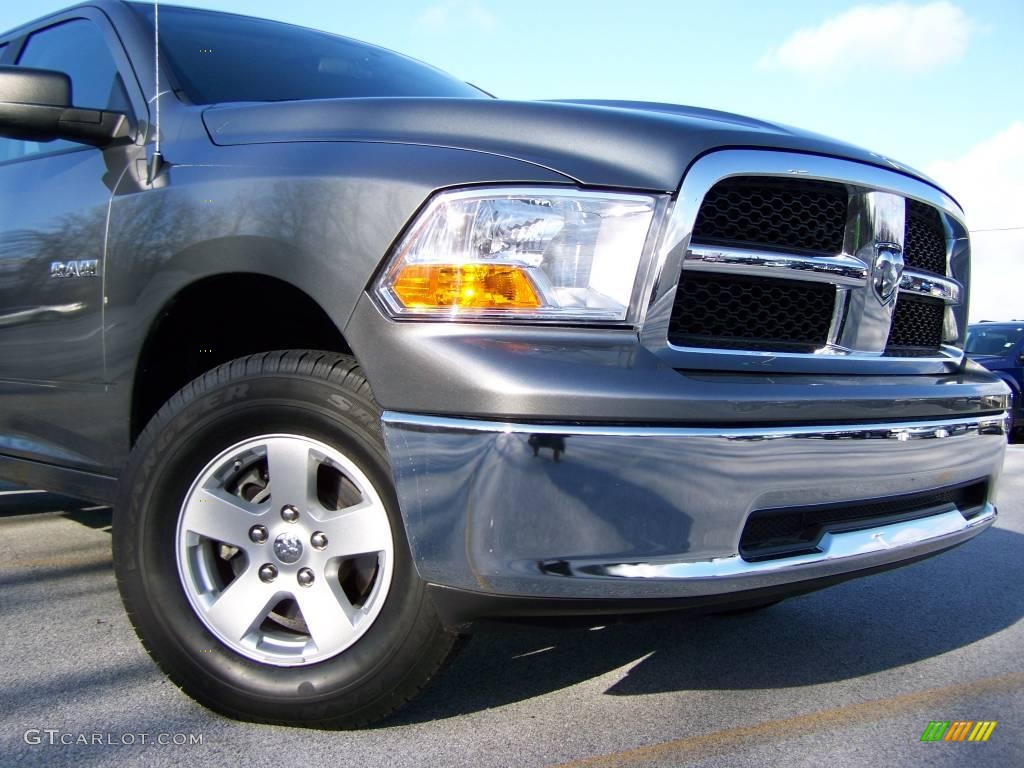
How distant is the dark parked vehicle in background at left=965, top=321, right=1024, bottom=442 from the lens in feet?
36.3

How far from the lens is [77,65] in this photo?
3.14m

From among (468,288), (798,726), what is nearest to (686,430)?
(468,288)

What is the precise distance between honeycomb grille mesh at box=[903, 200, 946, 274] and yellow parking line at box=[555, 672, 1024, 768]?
1110mm

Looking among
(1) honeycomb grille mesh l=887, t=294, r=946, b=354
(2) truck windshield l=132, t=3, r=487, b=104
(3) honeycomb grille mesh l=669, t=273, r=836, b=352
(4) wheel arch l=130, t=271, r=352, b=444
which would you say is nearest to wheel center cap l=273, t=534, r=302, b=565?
(4) wheel arch l=130, t=271, r=352, b=444

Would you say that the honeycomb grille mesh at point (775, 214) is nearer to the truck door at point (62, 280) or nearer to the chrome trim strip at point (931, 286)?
the chrome trim strip at point (931, 286)

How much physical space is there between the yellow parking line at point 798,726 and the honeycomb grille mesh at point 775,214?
109cm

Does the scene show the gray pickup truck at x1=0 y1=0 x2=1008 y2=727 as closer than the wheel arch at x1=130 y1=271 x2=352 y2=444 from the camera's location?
Yes

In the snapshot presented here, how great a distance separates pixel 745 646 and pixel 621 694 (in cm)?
60

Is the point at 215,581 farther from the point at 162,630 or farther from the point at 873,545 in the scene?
the point at 873,545

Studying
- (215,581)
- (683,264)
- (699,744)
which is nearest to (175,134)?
(215,581)

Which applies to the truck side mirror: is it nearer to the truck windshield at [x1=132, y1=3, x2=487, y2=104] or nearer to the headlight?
the truck windshield at [x1=132, y1=3, x2=487, y2=104]

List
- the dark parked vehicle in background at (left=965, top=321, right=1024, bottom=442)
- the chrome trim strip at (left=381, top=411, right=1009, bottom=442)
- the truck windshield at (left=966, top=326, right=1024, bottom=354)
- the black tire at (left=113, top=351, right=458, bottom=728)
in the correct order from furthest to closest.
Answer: the truck windshield at (left=966, top=326, right=1024, bottom=354)
the dark parked vehicle in background at (left=965, top=321, right=1024, bottom=442)
the black tire at (left=113, top=351, right=458, bottom=728)
the chrome trim strip at (left=381, top=411, right=1009, bottom=442)

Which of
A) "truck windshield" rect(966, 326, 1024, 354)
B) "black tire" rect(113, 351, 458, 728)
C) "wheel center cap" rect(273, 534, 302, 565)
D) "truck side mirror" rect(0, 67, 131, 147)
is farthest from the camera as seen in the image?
"truck windshield" rect(966, 326, 1024, 354)

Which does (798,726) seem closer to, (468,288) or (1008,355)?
(468,288)
